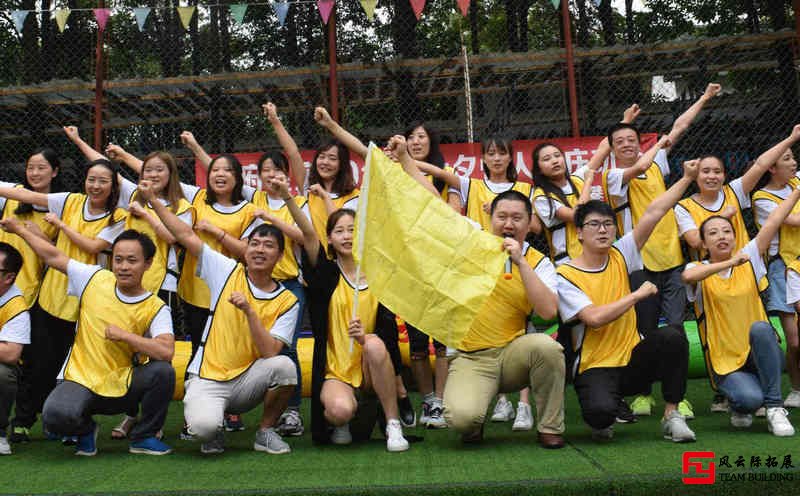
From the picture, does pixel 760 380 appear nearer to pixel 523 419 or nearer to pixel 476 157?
pixel 523 419

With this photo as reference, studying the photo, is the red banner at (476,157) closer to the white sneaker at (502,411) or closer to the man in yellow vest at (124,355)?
the white sneaker at (502,411)

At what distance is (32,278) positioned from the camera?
488cm

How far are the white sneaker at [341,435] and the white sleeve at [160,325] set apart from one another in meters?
1.06

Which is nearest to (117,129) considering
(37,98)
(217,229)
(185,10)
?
(37,98)

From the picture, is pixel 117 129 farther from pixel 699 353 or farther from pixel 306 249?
pixel 699 353

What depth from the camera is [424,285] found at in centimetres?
380

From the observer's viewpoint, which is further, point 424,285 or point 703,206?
point 703,206

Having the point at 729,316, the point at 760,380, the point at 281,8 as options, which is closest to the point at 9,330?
the point at 729,316

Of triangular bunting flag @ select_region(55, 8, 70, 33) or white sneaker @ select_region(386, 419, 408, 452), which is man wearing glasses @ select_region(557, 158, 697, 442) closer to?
white sneaker @ select_region(386, 419, 408, 452)

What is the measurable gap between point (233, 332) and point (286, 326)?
0.94 feet

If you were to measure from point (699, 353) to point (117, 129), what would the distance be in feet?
22.9

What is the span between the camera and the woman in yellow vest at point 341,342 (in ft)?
13.4

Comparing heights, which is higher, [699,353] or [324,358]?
[324,358]

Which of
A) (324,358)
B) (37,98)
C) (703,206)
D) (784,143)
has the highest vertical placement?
(37,98)
